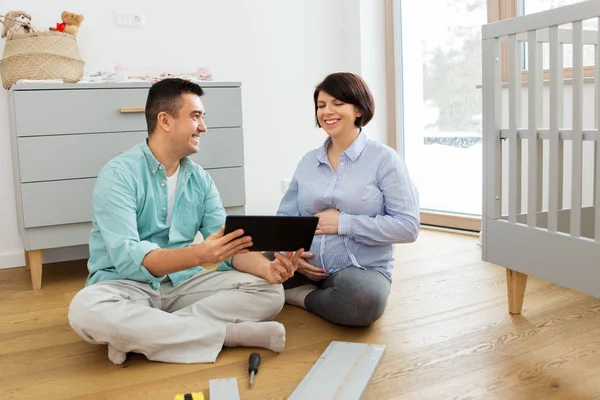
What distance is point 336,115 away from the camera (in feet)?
6.53

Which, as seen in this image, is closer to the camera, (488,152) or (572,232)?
(572,232)

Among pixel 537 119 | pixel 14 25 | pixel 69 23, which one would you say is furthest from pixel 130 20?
pixel 537 119

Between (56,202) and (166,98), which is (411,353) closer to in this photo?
(166,98)

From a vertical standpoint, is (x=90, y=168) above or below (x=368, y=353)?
above

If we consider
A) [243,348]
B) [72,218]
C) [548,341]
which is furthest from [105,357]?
[548,341]

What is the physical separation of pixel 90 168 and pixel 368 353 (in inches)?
Answer: 61.2

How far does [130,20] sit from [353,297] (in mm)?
2080

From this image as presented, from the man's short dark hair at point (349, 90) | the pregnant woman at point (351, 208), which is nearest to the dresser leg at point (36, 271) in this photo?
the pregnant woman at point (351, 208)

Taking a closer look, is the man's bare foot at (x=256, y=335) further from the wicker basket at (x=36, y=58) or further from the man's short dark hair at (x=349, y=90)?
the wicker basket at (x=36, y=58)

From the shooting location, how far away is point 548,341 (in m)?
1.76

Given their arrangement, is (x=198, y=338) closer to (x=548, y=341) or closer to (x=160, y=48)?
(x=548, y=341)

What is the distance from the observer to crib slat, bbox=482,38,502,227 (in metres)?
1.95

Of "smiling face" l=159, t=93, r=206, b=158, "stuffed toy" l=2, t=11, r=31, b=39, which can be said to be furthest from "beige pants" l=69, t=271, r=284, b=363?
"stuffed toy" l=2, t=11, r=31, b=39

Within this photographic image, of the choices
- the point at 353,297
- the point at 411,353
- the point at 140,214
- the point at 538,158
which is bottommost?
the point at 411,353
